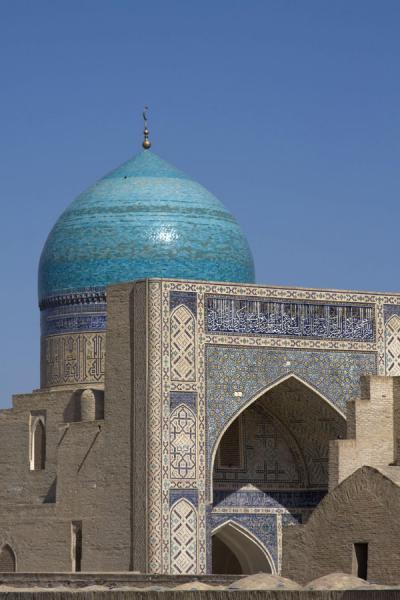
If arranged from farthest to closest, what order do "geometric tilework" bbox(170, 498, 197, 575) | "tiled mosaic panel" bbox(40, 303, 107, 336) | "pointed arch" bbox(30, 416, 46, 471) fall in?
"tiled mosaic panel" bbox(40, 303, 107, 336)
"pointed arch" bbox(30, 416, 46, 471)
"geometric tilework" bbox(170, 498, 197, 575)

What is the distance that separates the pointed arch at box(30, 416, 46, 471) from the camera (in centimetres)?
2497

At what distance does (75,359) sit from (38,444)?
141cm

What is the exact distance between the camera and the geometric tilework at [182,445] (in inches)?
882

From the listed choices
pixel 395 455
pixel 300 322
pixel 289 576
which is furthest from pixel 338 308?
pixel 289 576

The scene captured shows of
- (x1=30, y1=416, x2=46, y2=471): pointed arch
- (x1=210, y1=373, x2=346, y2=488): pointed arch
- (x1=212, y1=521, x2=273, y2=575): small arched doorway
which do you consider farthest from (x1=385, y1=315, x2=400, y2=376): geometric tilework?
(x1=30, y1=416, x2=46, y2=471): pointed arch

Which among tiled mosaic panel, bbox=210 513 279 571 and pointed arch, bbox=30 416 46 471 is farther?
pointed arch, bbox=30 416 46 471

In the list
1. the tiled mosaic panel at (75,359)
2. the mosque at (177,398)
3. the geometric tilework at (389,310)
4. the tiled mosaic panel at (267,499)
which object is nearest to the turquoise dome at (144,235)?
the mosque at (177,398)

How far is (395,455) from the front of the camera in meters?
22.6

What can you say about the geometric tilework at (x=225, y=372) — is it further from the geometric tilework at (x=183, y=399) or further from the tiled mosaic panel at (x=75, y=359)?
the tiled mosaic panel at (x=75, y=359)

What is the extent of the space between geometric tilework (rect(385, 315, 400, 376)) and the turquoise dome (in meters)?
2.75

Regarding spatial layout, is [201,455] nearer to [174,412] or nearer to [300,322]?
[174,412]

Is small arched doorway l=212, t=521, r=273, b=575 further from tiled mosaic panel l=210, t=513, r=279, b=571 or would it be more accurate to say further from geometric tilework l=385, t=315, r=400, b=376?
geometric tilework l=385, t=315, r=400, b=376

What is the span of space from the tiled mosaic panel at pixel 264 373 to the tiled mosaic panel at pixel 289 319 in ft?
0.78

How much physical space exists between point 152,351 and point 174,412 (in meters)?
0.79
